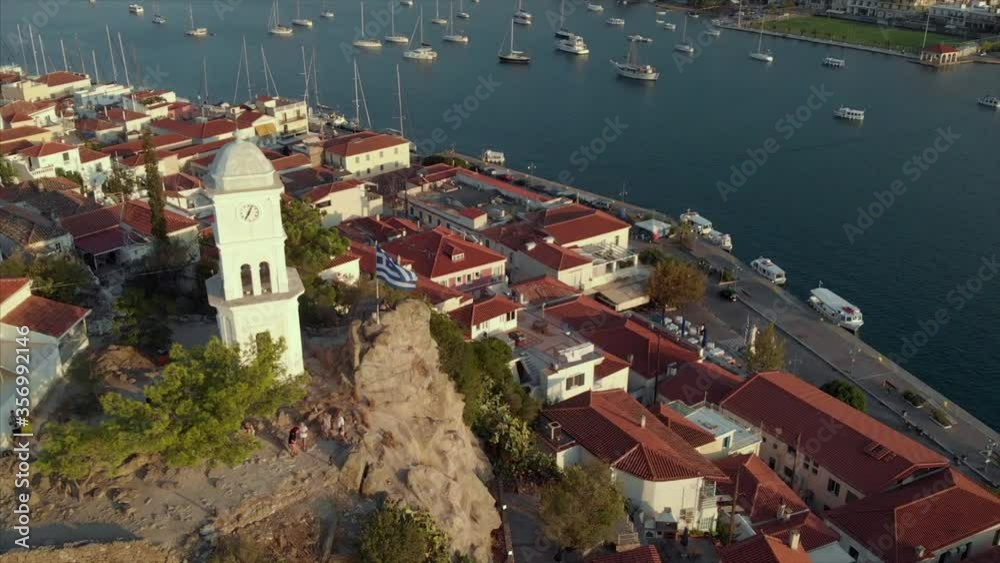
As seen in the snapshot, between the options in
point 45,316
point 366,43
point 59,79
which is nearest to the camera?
point 45,316

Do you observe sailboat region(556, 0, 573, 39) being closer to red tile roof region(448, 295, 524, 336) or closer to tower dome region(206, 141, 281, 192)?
red tile roof region(448, 295, 524, 336)

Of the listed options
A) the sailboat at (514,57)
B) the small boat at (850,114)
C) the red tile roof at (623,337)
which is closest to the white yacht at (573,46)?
the sailboat at (514,57)

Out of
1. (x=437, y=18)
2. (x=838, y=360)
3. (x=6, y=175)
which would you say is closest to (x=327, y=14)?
(x=437, y=18)

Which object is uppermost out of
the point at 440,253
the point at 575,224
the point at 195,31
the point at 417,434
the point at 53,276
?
the point at 53,276

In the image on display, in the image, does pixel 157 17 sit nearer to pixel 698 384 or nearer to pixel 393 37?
pixel 393 37

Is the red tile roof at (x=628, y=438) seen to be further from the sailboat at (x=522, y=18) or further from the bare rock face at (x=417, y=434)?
the sailboat at (x=522, y=18)

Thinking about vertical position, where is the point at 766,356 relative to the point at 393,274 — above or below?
below

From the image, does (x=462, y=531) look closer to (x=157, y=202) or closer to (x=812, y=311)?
(x=157, y=202)
